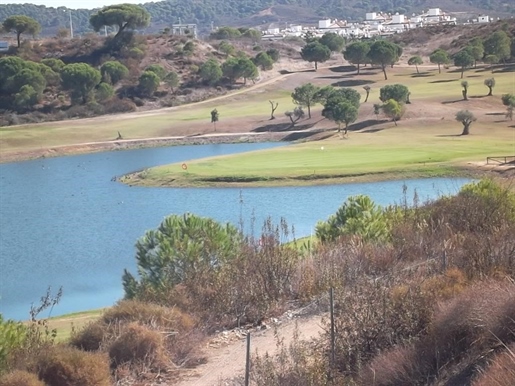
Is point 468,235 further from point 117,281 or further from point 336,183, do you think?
point 336,183

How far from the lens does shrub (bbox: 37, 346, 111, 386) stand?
10336 millimetres

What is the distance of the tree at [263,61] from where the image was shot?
117 m

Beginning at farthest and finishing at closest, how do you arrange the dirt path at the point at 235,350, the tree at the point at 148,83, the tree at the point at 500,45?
1. the tree at the point at 500,45
2. the tree at the point at 148,83
3. the dirt path at the point at 235,350

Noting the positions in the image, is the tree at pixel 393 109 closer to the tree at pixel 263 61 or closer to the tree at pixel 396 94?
the tree at pixel 396 94

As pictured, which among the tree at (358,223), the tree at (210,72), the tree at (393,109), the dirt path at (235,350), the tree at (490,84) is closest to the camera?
the dirt path at (235,350)

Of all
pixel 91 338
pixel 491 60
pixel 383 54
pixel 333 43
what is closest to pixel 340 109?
pixel 383 54

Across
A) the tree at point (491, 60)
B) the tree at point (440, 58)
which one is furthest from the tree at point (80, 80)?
the tree at point (491, 60)

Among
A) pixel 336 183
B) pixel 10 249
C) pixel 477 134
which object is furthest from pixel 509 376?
pixel 477 134

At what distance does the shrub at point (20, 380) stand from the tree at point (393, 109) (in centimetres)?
6549

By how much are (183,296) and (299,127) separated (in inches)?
2729

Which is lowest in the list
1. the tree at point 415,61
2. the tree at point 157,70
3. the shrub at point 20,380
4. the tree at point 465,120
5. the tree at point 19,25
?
the tree at point 465,120

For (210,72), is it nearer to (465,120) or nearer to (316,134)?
(316,134)

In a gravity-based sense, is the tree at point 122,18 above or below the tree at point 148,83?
above

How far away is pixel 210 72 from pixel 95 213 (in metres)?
62.5
